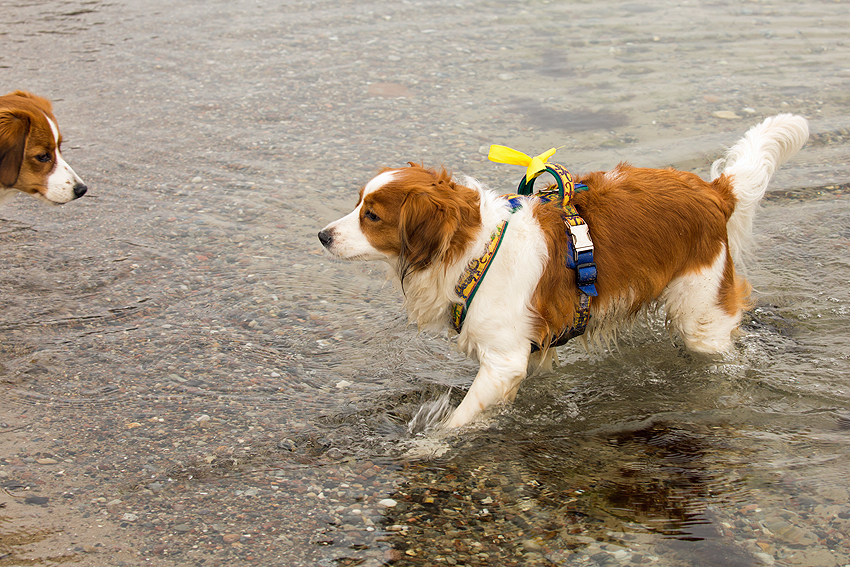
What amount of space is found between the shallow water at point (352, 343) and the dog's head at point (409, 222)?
0.87m

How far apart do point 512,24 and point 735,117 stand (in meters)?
3.22

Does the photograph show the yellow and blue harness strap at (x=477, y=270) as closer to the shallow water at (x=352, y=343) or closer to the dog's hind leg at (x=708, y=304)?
the shallow water at (x=352, y=343)

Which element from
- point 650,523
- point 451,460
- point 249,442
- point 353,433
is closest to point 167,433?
point 249,442

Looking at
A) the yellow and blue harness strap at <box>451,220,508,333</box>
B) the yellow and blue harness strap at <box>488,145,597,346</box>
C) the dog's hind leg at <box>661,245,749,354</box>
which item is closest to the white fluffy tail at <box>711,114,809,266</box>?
the dog's hind leg at <box>661,245,749,354</box>

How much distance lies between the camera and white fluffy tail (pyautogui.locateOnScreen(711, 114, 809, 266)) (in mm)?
3590

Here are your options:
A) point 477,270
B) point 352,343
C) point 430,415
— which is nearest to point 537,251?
point 477,270

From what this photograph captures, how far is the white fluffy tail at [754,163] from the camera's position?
3.59 metres

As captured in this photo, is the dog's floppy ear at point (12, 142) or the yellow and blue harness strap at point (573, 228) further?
the dog's floppy ear at point (12, 142)

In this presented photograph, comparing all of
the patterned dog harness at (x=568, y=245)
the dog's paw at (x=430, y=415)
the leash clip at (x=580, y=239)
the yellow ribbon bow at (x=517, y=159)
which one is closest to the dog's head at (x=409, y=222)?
the patterned dog harness at (x=568, y=245)

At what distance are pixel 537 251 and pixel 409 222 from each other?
61cm

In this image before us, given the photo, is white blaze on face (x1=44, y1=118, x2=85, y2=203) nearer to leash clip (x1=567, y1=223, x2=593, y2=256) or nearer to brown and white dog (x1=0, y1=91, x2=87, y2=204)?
brown and white dog (x1=0, y1=91, x2=87, y2=204)

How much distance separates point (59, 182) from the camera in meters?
4.26

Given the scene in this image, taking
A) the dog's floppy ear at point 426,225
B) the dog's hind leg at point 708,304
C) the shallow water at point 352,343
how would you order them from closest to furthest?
the shallow water at point 352,343 → the dog's floppy ear at point 426,225 → the dog's hind leg at point 708,304

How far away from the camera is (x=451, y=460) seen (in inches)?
131
